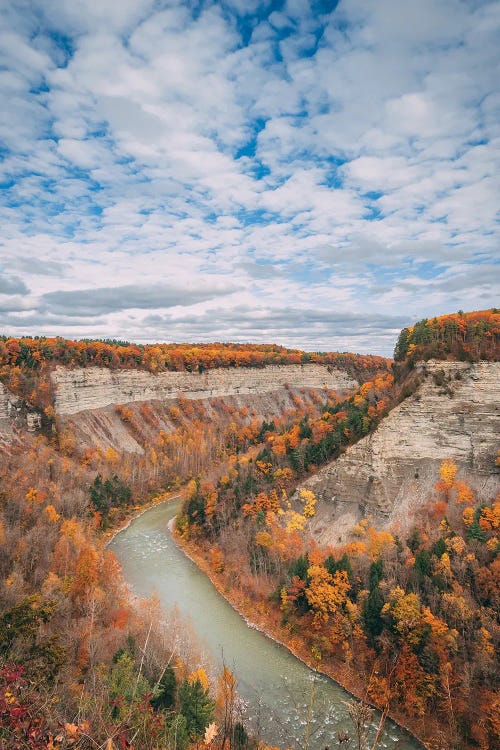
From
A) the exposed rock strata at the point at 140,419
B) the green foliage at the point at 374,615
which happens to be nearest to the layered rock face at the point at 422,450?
the green foliage at the point at 374,615

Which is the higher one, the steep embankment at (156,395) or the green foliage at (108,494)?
the steep embankment at (156,395)

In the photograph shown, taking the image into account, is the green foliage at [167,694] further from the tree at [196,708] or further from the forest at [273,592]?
the tree at [196,708]

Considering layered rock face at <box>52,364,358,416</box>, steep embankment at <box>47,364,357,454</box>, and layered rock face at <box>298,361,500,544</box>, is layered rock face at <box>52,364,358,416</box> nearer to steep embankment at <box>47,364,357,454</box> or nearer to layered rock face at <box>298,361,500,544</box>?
steep embankment at <box>47,364,357,454</box>

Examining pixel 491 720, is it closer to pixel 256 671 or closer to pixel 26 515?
pixel 256 671

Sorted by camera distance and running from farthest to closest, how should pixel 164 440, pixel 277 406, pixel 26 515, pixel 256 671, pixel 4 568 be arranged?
pixel 277 406 → pixel 164 440 → pixel 26 515 → pixel 4 568 → pixel 256 671

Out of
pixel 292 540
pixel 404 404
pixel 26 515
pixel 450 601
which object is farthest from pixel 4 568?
pixel 404 404

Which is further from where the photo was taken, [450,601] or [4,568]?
[4,568]
